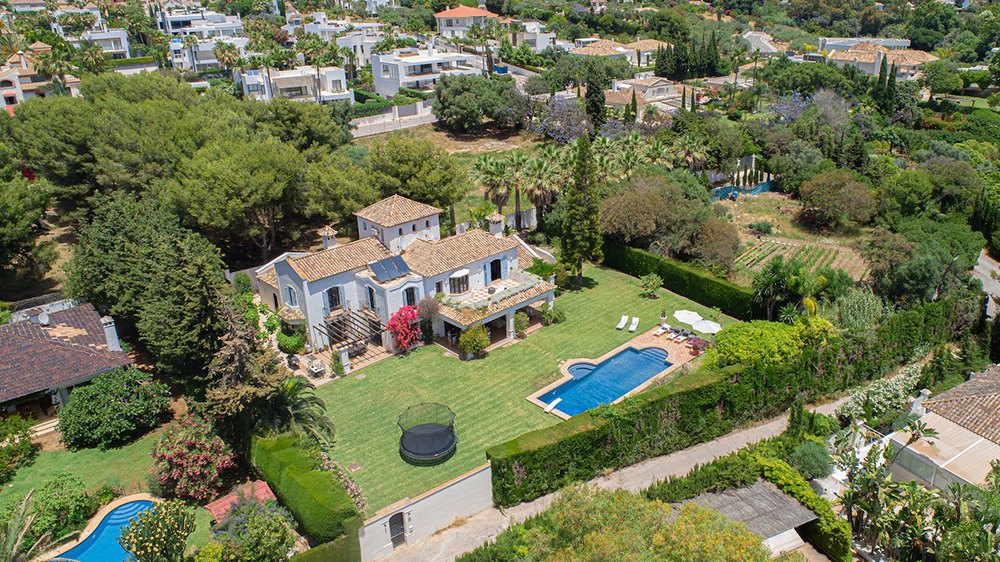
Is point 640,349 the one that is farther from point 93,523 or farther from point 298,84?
point 298,84

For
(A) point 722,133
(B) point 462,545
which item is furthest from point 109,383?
(A) point 722,133

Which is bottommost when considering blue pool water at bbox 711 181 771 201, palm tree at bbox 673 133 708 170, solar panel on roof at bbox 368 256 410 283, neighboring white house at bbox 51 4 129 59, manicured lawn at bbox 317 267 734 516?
manicured lawn at bbox 317 267 734 516

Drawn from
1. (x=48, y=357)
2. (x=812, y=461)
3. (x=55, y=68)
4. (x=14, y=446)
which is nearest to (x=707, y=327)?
(x=812, y=461)

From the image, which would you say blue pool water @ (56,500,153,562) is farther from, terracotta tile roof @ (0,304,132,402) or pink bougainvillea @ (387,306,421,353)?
pink bougainvillea @ (387,306,421,353)

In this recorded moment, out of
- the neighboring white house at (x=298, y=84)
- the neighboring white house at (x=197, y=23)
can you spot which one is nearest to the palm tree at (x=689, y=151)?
the neighboring white house at (x=298, y=84)

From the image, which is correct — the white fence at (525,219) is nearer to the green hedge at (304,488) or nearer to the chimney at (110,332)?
the chimney at (110,332)

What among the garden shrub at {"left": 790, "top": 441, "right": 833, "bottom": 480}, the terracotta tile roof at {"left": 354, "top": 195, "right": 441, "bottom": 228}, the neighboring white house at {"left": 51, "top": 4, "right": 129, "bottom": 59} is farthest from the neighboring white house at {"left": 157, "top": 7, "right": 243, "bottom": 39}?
the garden shrub at {"left": 790, "top": 441, "right": 833, "bottom": 480}
